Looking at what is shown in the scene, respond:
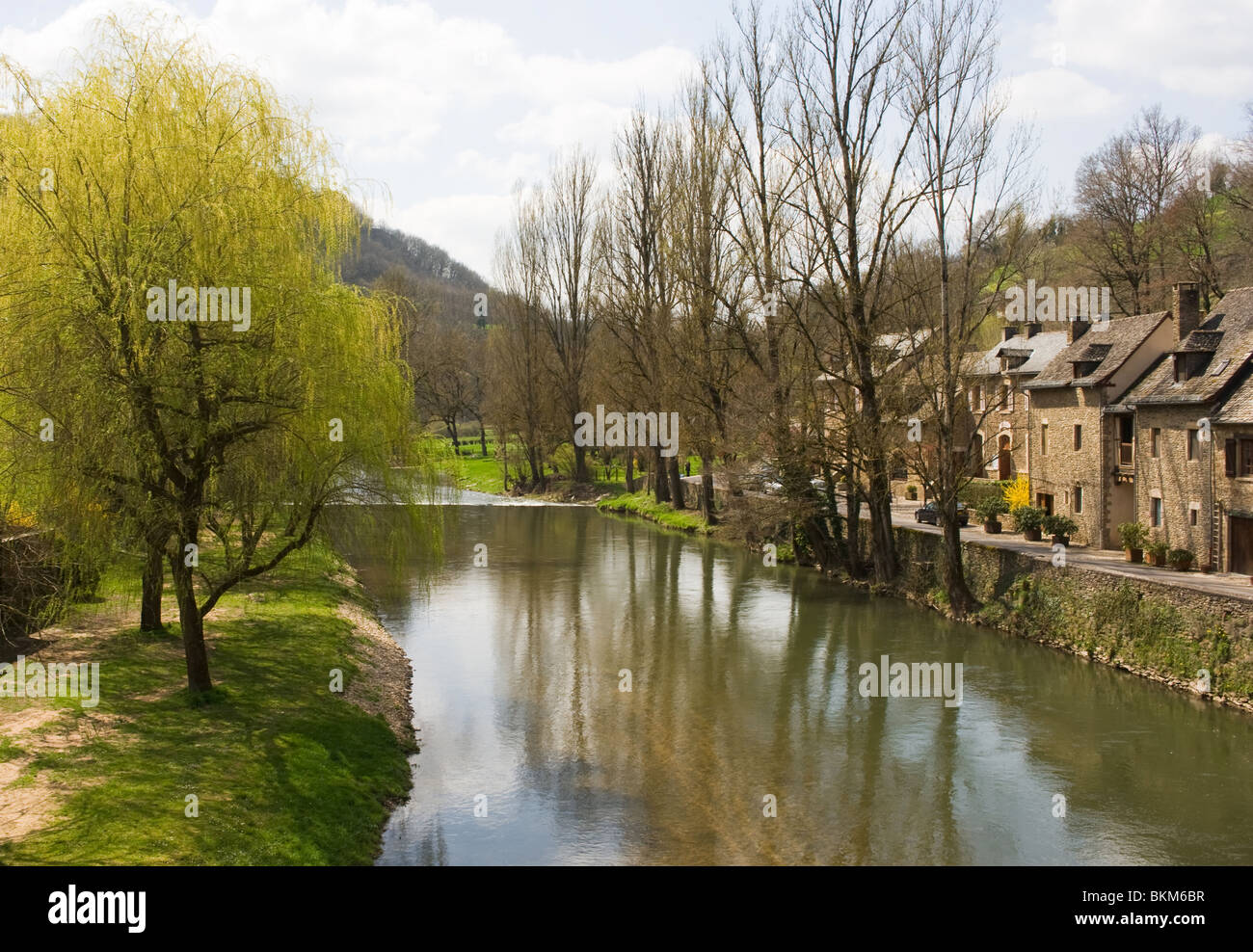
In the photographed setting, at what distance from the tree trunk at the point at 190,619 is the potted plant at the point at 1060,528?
2599 cm

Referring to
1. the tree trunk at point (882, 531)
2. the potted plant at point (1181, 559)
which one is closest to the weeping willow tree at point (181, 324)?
the tree trunk at point (882, 531)

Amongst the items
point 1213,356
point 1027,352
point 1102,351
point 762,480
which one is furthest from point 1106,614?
point 1027,352

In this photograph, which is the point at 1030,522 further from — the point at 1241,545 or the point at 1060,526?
the point at 1241,545

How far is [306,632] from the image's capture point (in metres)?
21.3

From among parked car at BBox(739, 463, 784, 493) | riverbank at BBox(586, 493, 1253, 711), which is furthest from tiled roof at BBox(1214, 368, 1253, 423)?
parked car at BBox(739, 463, 784, 493)

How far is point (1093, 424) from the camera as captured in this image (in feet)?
106

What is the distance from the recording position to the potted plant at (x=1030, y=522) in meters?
33.1

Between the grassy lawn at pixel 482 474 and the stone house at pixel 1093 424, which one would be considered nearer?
the stone house at pixel 1093 424

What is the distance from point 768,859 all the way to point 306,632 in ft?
39.8

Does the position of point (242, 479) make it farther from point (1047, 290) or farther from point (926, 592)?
point (1047, 290)

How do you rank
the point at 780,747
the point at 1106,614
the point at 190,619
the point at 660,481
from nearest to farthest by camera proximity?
1. the point at 190,619
2. the point at 780,747
3. the point at 1106,614
4. the point at 660,481

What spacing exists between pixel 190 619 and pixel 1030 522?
87.6ft

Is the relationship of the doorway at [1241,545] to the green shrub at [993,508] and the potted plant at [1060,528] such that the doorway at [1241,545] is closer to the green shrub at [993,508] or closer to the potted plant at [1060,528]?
the potted plant at [1060,528]
